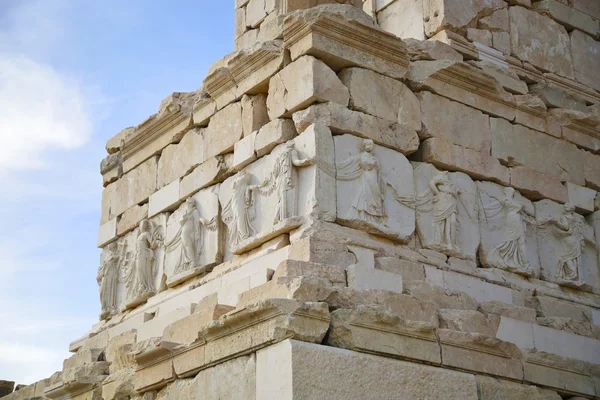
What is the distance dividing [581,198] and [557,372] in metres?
2.86

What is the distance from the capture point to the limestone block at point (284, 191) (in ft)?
31.6

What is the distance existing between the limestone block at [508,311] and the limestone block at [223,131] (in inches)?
121

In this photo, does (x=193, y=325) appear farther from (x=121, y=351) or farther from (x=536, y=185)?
(x=536, y=185)

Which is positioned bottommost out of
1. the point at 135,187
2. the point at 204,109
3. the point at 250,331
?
the point at 250,331

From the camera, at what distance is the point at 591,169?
12164mm

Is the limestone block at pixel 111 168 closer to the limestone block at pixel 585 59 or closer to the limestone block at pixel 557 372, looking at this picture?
the limestone block at pixel 585 59

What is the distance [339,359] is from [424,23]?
207 inches

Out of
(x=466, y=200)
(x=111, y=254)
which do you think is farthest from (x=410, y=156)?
(x=111, y=254)

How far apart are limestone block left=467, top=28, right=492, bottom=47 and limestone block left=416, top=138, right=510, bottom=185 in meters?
1.68

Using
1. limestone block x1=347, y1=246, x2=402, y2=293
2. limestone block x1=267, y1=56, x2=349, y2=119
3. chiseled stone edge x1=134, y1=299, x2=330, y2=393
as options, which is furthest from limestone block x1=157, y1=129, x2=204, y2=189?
chiseled stone edge x1=134, y1=299, x2=330, y2=393

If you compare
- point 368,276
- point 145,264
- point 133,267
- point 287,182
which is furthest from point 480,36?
point 133,267

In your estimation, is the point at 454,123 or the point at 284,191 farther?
the point at 454,123

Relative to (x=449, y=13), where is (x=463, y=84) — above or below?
below

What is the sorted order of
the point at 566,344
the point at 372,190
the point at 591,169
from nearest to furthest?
the point at 372,190
the point at 566,344
the point at 591,169
